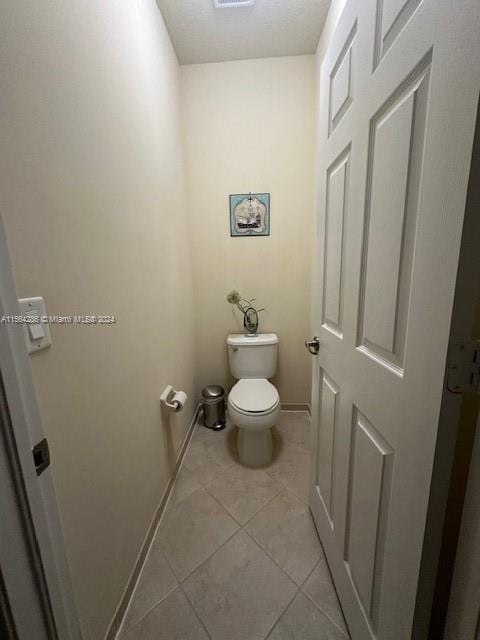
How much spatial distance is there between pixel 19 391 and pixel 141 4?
171 centimetres

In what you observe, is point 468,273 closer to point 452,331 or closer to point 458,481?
point 452,331

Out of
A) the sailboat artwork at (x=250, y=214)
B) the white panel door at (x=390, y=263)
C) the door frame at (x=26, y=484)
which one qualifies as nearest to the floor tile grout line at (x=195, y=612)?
the white panel door at (x=390, y=263)

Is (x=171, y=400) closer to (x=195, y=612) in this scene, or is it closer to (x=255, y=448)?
(x=255, y=448)

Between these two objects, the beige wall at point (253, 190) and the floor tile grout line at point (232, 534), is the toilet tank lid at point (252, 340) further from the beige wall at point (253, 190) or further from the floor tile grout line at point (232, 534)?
the floor tile grout line at point (232, 534)

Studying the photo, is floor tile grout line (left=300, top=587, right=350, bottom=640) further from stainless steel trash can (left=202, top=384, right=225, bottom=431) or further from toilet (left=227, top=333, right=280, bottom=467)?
stainless steel trash can (left=202, top=384, right=225, bottom=431)

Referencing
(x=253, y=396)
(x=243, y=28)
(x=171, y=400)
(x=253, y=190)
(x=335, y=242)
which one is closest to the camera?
(x=335, y=242)

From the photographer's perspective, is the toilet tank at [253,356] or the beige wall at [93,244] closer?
the beige wall at [93,244]

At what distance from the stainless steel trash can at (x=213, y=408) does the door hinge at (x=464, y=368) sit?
5.56ft

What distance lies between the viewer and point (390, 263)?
58cm

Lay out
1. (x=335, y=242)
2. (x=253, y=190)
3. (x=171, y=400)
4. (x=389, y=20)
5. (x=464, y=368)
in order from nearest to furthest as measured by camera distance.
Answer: (x=464, y=368) < (x=389, y=20) < (x=335, y=242) < (x=171, y=400) < (x=253, y=190)

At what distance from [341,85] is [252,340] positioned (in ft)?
4.82

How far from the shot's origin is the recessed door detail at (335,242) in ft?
2.69

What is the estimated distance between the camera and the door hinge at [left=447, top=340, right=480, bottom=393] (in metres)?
0.42

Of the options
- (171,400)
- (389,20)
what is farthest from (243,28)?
(171,400)
